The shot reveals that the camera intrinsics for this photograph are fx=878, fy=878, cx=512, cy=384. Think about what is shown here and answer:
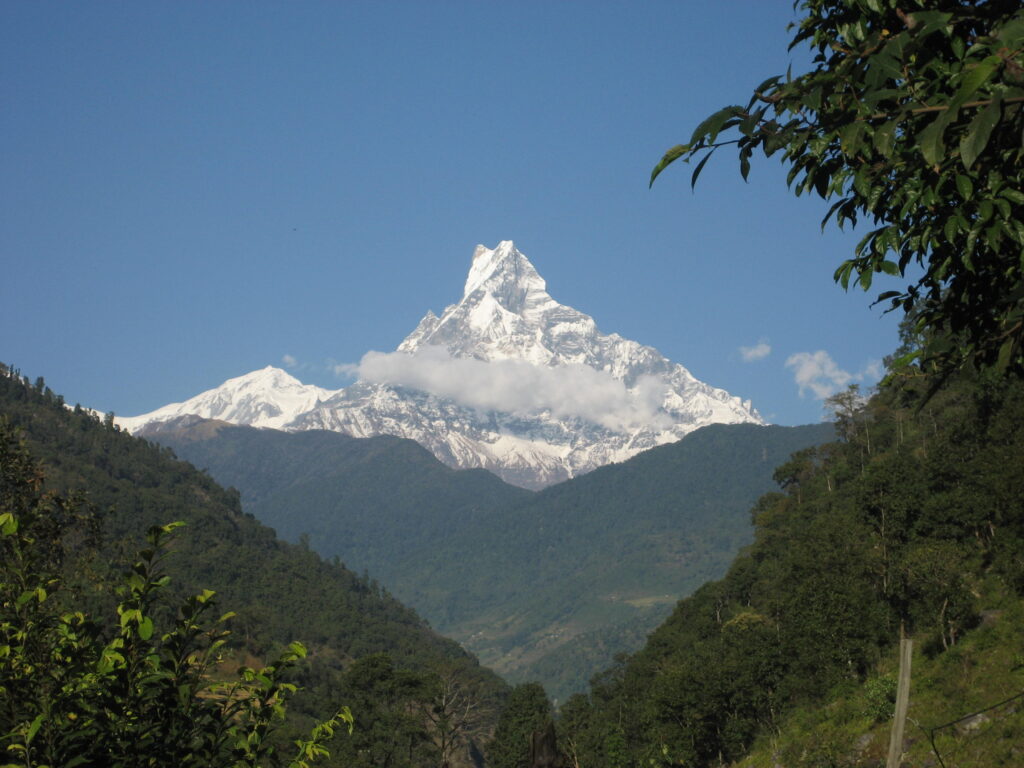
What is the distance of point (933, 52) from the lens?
5.40 meters

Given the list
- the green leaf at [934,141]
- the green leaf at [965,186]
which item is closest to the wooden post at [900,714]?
the green leaf at [965,186]

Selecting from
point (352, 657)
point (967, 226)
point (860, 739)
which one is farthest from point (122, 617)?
point (352, 657)

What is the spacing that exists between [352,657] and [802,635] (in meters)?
146

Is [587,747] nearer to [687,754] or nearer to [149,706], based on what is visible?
[687,754]

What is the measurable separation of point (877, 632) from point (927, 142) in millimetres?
59133

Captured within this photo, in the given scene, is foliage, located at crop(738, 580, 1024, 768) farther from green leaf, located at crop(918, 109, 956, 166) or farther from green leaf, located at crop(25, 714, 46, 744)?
green leaf, located at crop(25, 714, 46, 744)

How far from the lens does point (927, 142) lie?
4.05 metres

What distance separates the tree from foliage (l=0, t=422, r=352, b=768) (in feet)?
14.8

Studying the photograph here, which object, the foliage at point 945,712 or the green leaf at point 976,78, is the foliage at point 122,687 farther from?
the foliage at point 945,712

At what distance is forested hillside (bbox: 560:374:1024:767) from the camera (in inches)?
1642

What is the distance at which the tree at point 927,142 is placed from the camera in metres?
4.35

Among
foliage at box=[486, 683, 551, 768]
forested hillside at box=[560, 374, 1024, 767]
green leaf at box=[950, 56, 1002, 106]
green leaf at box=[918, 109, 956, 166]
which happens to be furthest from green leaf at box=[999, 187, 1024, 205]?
foliage at box=[486, 683, 551, 768]

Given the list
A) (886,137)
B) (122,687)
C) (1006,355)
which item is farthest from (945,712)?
(122,687)

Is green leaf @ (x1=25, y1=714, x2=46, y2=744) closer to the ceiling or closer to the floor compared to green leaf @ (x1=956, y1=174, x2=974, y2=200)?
closer to the floor
